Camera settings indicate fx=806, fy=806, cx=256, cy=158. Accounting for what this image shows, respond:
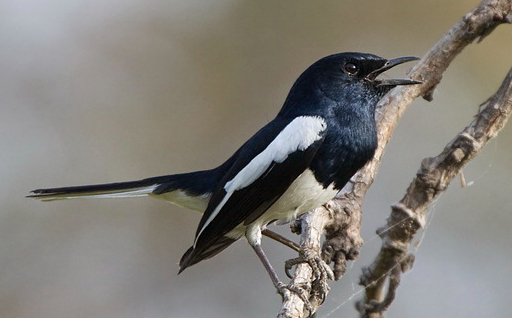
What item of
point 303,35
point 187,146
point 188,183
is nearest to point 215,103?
point 187,146

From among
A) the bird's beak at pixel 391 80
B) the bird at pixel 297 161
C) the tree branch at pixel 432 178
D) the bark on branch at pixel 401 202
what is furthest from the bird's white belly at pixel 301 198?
the bird's beak at pixel 391 80

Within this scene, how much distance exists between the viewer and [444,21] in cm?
579

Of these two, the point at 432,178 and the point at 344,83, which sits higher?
the point at 344,83

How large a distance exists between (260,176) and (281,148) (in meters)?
0.17

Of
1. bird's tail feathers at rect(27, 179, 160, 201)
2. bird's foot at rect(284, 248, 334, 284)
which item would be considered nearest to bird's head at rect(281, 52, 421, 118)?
bird's foot at rect(284, 248, 334, 284)

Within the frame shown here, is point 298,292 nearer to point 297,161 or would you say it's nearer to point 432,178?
point 297,161

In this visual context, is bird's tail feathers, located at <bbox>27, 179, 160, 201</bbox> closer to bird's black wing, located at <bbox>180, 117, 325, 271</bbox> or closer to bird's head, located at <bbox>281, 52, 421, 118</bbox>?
bird's black wing, located at <bbox>180, 117, 325, 271</bbox>

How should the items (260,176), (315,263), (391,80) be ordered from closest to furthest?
(315,263) < (260,176) < (391,80)

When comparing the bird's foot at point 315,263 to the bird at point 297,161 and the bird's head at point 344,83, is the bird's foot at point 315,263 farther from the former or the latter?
the bird's head at point 344,83

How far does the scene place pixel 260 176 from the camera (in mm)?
3756

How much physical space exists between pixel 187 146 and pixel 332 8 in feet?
4.83

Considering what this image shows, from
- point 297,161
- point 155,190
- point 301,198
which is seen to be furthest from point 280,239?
point 155,190

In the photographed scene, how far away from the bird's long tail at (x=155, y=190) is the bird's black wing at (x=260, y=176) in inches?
11.4

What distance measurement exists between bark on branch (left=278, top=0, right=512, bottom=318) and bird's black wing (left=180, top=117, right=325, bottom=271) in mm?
274
